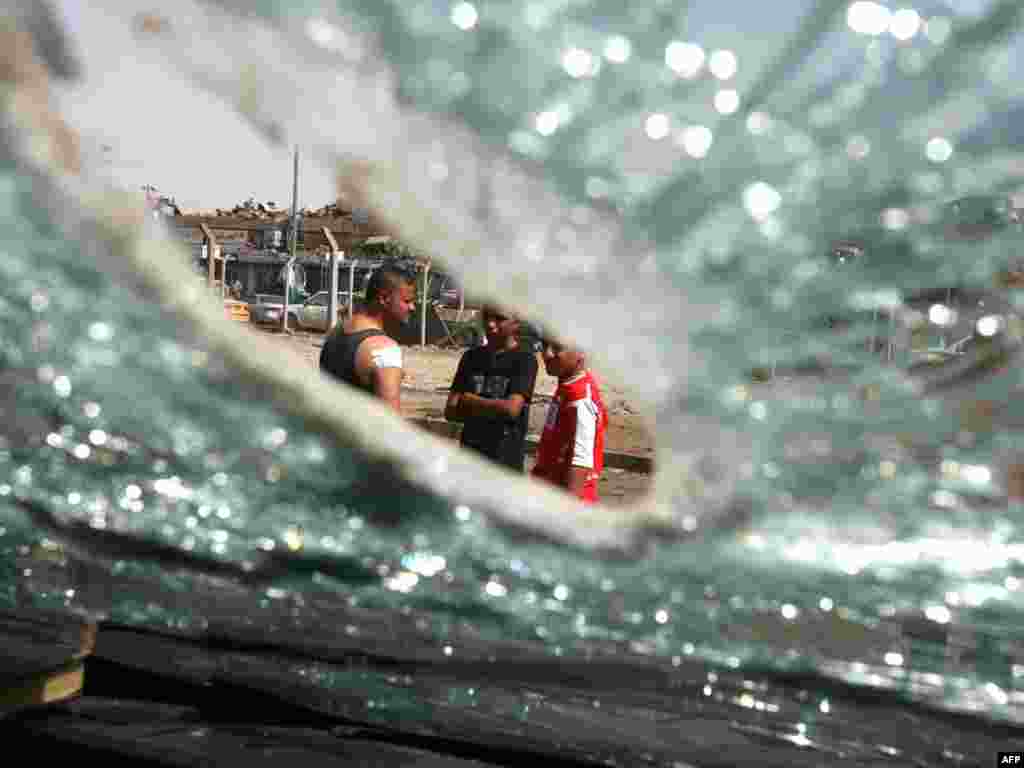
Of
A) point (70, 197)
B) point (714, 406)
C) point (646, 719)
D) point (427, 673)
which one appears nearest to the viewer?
point (70, 197)

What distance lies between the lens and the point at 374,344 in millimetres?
4172

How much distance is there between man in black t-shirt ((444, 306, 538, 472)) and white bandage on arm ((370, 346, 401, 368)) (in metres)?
0.96

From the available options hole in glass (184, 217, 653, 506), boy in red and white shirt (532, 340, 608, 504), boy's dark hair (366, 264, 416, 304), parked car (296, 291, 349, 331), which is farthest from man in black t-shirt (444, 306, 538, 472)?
parked car (296, 291, 349, 331)

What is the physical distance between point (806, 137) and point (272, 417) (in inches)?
22.1

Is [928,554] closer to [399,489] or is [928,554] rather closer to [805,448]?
[805,448]

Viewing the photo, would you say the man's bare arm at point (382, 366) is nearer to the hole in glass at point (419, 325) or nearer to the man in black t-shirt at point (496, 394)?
the hole in glass at point (419, 325)

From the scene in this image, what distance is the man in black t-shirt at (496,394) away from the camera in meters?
5.17

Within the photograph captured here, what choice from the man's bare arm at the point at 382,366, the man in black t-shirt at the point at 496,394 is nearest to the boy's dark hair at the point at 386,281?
the man's bare arm at the point at 382,366

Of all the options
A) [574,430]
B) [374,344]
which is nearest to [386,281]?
[374,344]

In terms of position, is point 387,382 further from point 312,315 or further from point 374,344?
point 312,315

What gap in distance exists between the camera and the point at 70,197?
1.26 metres

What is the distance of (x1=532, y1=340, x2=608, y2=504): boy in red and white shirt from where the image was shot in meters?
4.91

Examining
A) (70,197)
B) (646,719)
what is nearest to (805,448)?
(70,197)

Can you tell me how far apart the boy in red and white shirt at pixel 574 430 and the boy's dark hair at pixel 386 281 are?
22.3 inches
